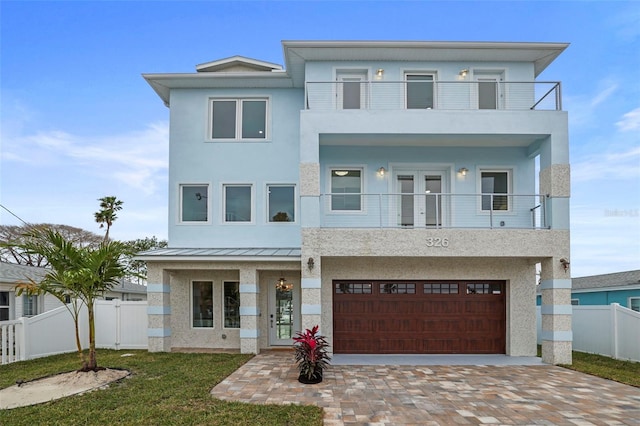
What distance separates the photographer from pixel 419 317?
38.4ft

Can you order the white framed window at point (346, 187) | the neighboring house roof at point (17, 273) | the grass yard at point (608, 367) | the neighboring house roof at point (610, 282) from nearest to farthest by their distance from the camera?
1. the grass yard at point (608, 367)
2. the white framed window at point (346, 187)
3. the neighboring house roof at point (17, 273)
4. the neighboring house roof at point (610, 282)

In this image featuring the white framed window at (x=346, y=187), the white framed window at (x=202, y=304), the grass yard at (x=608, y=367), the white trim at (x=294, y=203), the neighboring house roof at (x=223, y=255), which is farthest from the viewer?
the white trim at (x=294, y=203)

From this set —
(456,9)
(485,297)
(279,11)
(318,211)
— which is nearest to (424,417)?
(318,211)

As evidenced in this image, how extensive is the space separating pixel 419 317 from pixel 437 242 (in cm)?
260

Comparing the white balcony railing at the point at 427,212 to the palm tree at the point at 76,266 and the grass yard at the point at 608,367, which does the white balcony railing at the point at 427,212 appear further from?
the palm tree at the point at 76,266

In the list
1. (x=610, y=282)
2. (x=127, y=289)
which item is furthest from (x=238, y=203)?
(x=610, y=282)

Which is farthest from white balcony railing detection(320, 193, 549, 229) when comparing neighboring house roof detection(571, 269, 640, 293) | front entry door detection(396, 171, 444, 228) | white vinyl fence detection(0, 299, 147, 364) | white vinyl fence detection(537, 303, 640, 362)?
neighboring house roof detection(571, 269, 640, 293)

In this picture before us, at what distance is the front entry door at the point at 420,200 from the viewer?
39.3 feet

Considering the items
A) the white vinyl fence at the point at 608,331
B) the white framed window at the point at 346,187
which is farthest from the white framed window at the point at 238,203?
the white vinyl fence at the point at 608,331

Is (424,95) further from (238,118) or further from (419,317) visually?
(419,317)

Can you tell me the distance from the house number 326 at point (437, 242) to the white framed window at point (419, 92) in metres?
4.25

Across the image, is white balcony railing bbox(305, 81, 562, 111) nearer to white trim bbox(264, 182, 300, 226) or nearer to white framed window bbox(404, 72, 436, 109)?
white framed window bbox(404, 72, 436, 109)

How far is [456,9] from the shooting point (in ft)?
44.1

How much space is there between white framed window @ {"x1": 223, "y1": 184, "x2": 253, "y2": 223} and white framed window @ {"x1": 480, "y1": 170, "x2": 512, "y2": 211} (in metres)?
7.32
